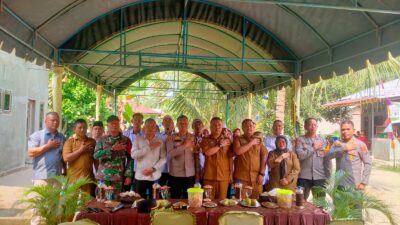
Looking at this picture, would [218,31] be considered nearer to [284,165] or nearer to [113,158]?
[284,165]

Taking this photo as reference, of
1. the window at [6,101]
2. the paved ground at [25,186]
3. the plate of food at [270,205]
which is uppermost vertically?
the window at [6,101]

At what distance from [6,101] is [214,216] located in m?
9.77

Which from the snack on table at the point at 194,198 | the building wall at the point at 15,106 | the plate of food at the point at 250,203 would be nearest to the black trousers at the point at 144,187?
the snack on table at the point at 194,198

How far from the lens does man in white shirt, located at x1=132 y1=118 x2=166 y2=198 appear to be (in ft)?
15.5

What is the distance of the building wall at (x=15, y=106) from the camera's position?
1103 cm

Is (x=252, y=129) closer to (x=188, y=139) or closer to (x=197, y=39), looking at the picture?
(x=188, y=139)

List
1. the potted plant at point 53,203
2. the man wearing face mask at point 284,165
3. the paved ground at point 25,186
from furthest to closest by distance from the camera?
the paved ground at point 25,186 → the man wearing face mask at point 284,165 → the potted plant at point 53,203

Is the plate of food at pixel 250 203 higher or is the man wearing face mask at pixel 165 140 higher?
the man wearing face mask at pixel 165 140

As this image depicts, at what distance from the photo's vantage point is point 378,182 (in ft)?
39.4

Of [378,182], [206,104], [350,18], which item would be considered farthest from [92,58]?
[206,104]

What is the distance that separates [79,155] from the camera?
480 cm

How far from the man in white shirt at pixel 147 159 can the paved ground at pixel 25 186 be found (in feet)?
4.68

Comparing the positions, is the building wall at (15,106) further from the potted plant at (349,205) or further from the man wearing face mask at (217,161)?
the potted plant at (349,205)

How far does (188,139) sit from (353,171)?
7.51 feet
